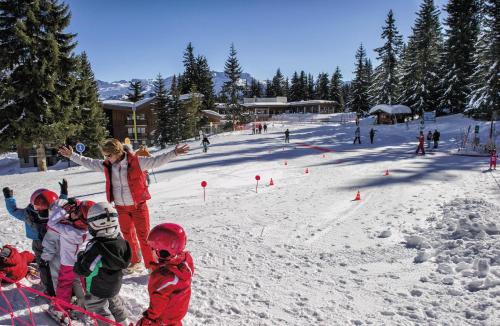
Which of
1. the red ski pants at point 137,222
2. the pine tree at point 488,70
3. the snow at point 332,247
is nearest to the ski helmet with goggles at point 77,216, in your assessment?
the red ski pants at point 137,222

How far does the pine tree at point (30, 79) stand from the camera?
21.7m

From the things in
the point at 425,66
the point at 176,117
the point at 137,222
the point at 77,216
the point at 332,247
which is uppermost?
the point at 425,66

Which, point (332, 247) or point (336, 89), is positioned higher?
point (336, 89)

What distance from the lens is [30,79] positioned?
22156 mm

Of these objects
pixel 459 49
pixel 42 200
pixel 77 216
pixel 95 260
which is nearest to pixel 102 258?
pixel 95 260

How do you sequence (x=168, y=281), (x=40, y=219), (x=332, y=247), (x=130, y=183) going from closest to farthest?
(x=168, y=281) < (x=40, y=219) < (x=130, y=183) < (x=332, y=247)

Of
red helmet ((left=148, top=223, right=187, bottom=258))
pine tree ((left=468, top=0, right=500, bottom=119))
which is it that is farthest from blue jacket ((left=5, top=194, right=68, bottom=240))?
pine tree ((left=468, top=0, right=500, bottom=119))

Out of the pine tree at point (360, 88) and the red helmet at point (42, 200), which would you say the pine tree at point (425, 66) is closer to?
the pine tree at point (360, 88)

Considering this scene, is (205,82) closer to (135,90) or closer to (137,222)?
(135,90)

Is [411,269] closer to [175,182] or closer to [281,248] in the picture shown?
[281,248]

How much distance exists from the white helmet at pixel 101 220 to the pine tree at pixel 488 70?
124ft

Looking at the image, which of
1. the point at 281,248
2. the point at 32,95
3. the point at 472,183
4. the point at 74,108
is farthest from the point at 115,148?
the point at 74,108

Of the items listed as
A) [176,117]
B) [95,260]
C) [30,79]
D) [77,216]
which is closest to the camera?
[95,260]

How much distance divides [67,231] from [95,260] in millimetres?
865
